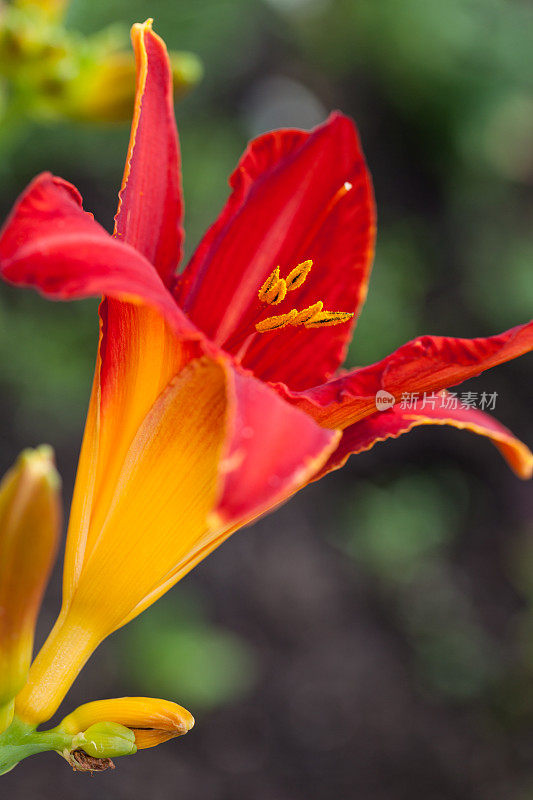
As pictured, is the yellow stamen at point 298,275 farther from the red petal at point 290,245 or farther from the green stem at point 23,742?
the green stem at point 23,742

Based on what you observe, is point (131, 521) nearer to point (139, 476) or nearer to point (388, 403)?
point (139, 476)

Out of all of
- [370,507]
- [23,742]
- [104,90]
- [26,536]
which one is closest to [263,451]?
[26,536]

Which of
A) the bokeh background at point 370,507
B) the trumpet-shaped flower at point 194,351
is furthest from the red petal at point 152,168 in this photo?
the bokeh background at point 370,507

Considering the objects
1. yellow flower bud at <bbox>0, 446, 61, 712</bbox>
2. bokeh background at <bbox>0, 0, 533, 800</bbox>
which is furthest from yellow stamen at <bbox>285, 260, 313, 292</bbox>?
bokeh background at <bbox>0, 0, 533, 800</bbox>

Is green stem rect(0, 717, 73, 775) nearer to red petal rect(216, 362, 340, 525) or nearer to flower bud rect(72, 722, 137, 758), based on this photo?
flower bud rect(72, 722, 137, 758)

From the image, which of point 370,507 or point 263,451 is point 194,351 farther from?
point 370,507

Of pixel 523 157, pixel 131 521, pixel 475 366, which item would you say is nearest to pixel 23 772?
pixel 131 521
